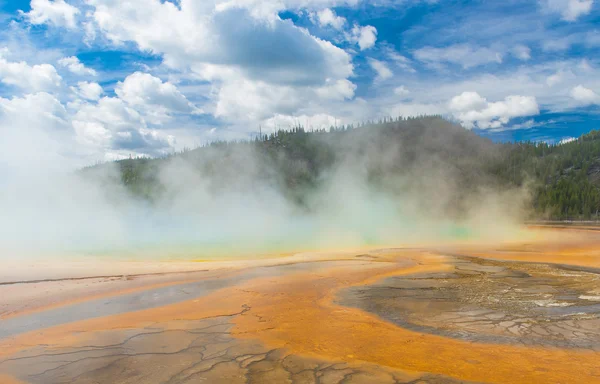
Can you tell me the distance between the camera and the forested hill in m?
65.1

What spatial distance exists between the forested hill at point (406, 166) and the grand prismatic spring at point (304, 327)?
47551 millimetres

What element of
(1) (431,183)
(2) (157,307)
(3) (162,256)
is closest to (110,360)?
(2) (157,307)

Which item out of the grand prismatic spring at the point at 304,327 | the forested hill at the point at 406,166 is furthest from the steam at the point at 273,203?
the grand prismatic spring at the point at 304,327

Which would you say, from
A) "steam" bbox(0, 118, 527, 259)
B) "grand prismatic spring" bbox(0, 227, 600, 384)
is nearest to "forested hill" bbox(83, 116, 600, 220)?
"steam" bbox(0, 118, 527, 259)

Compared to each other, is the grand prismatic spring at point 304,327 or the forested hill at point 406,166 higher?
the forested hill at point 406,166

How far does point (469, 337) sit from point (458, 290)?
3507mm

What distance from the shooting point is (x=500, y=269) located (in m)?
12.9

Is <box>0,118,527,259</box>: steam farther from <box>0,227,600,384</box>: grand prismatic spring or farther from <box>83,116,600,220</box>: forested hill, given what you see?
<box>0,227,600,384</box>: grand prismatic spring

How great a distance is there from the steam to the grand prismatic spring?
747cm

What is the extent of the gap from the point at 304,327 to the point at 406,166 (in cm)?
9101

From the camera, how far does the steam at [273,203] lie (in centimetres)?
2294

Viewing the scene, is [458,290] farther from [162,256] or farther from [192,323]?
[162,256]

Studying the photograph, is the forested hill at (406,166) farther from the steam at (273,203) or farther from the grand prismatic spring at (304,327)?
the grand prismatic spring at (304,327)

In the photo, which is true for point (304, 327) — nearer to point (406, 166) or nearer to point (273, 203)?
point (273, 203)
